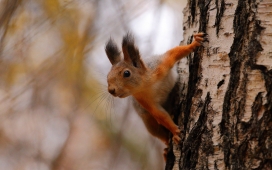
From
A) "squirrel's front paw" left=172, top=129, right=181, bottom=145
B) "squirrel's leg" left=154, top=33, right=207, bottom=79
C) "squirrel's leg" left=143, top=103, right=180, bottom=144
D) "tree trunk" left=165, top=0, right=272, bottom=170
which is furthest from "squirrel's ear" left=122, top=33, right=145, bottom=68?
"squirrel's front paw" left=172, top=129, right=181, bottom=145

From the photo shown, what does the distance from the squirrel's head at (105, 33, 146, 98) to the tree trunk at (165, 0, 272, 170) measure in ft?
1.43

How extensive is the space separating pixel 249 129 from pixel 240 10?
47 centimetres

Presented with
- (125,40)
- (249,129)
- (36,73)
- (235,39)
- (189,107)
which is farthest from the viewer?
(36,73)

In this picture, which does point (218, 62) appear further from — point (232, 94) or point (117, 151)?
point (117, 151)

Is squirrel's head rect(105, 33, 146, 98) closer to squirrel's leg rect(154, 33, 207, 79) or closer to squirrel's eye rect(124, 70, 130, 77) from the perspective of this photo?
squirrel's eye rect(124, 70, 130, 77)

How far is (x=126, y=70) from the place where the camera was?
6.89 feet

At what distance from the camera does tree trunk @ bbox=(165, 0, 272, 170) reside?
1346mm

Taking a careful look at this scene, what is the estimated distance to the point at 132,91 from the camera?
6.81ft

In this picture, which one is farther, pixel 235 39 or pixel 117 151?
pixel 117 151

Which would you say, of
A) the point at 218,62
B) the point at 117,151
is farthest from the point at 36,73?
the point at 218,62

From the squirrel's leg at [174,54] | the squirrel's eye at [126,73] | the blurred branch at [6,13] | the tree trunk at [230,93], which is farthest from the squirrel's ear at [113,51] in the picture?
the blurred branch at [6,13]

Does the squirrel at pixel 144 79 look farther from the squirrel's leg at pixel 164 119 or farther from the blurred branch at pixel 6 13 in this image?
the blurred branch at pixel 6 13

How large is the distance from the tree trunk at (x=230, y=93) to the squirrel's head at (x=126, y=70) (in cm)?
44

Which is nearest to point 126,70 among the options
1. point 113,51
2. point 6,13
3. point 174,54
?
point 113,51
